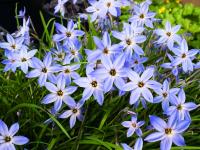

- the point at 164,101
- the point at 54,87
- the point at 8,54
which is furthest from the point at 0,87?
the point at 164,101

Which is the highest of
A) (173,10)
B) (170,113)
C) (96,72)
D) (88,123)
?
(96,72)

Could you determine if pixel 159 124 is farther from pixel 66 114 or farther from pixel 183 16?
pixel 183 16

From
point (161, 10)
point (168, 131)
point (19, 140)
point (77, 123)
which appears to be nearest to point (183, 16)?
point (161, 10)

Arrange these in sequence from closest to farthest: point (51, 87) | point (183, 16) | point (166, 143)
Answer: point (166, 143), point (51, 87), point (183, 16)

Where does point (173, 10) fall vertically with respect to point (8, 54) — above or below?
below

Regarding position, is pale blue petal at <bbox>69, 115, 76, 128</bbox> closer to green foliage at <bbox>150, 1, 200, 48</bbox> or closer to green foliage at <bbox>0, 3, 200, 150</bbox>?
green foliage at <bbox>0, 3, 200, 150</bbox>

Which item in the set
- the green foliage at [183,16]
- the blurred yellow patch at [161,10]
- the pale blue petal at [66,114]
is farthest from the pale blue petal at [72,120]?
the blurred yellow patch at [161,10]

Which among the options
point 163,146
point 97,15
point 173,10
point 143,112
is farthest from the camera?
point 173,10

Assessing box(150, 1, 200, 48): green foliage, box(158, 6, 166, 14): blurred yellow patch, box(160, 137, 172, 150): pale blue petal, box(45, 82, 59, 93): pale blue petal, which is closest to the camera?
box(160, 137, 172, 150): pale blue petal

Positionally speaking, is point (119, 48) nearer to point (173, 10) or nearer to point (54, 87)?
point (54, 87)

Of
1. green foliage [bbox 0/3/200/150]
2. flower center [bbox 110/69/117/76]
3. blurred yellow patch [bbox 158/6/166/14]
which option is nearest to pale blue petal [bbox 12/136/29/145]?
green foliage [bbox 0/3/200/150]

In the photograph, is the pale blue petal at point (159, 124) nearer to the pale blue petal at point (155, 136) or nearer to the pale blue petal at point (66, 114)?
the pale blue petal at point (155, 136)
